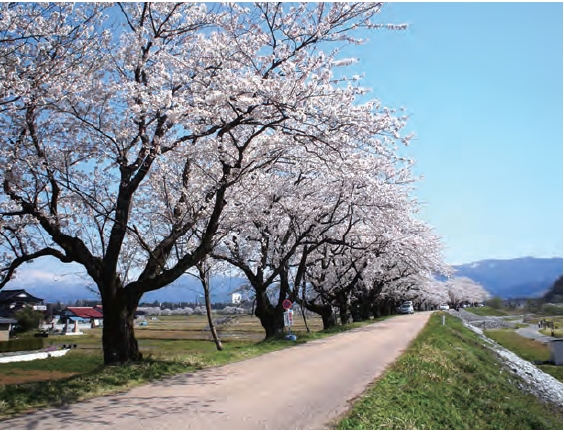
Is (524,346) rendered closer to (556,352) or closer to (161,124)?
(556,352)

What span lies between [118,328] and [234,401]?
4.21 m

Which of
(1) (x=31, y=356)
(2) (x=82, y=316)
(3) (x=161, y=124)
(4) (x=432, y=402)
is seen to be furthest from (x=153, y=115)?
(2) (x=82, y=316)

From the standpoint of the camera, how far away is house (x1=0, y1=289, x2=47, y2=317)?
6124 centimetres

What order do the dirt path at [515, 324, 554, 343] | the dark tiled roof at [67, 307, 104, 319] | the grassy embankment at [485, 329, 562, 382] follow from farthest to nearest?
1. the dark tiled roof at [67, 307, 104, 319]
2. the dirt path at [515, 324, 554, 343]
3. the grassy embankment at [485, 329, 562, 382]

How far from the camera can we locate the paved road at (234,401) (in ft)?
21.1

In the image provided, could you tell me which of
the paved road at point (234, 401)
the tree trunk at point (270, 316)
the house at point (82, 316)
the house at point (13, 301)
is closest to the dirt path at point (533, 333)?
the tree trunk at point (270, 316)

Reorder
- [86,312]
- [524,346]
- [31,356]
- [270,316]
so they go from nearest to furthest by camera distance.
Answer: [270,316] → [31,356] → [524,346] → [86,312]

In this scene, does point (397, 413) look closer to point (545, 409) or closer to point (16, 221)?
point (16, 221)

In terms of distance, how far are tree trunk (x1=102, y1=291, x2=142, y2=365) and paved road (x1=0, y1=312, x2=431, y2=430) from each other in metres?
1.85

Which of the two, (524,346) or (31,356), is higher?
(31,356)

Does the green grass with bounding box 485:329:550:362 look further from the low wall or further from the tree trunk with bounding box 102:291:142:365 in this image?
the low wall

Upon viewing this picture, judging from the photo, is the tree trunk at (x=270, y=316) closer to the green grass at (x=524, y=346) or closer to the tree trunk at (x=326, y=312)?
the tree trunk at (x=326, y=312)

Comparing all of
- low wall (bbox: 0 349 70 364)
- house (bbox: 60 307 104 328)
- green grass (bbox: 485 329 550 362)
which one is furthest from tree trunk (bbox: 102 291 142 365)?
house (bbox: 60 307 104 328)

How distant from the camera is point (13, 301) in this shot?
63906 millimetres
